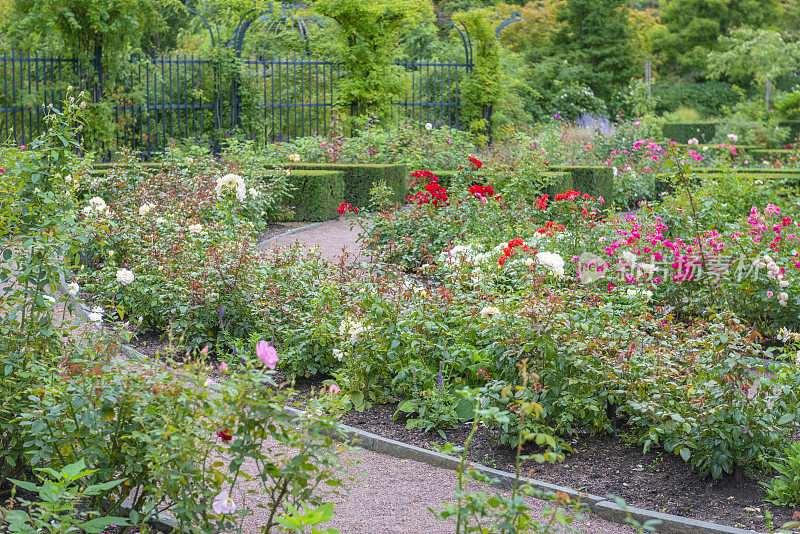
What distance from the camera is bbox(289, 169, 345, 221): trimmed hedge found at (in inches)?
361

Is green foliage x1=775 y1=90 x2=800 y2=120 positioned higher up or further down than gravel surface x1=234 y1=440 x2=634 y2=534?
higher up

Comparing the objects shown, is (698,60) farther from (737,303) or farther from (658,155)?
(737,303)

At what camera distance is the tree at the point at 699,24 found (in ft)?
93.4

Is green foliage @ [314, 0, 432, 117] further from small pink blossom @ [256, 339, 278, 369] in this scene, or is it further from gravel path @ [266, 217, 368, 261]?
small pink blossom @ [256, 339, 278, 369]

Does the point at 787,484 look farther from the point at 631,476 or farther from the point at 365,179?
the point at 365,179

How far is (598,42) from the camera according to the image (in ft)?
83.4

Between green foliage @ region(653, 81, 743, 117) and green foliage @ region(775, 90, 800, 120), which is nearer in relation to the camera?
green foliage @ region(775, 90, 800, 120)

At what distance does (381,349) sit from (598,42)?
78.8ft

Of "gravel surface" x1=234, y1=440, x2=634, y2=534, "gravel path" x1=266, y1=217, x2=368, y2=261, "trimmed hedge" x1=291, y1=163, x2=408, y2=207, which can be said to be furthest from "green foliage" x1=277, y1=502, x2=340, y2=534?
"trimmed hedge" x1=291, y1=163, x2=408, y2=207

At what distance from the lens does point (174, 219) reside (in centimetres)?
588

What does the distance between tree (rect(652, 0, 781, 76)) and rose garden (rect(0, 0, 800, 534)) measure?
842 inches

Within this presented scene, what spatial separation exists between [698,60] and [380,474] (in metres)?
29.0

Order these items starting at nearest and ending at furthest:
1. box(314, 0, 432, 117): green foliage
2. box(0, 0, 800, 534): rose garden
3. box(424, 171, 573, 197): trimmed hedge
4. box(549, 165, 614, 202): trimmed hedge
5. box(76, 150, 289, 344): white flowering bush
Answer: box(0, 0, 800, 534): rose garden, box(76, 150, 289, 344): white flowering bush, box(424, 171, 573, 197): trimmed hedge, box(549, 165, 614, 202): trimmed hedge, box(314, 0, 432, 117): green foliage

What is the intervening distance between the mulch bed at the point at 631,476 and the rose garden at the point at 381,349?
13 mm
